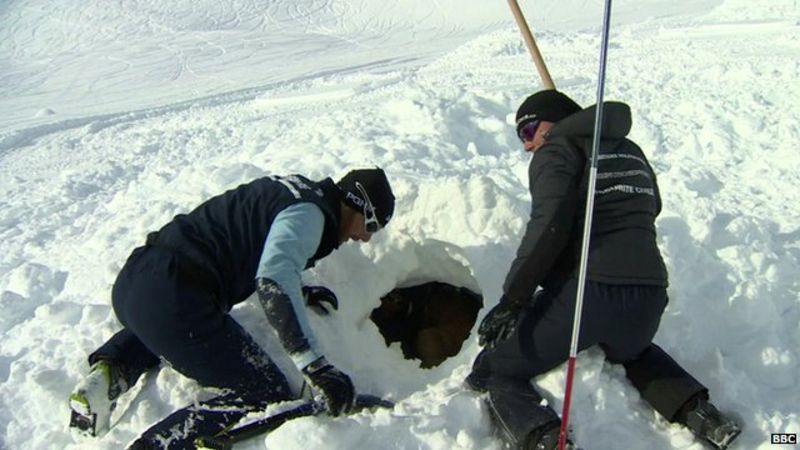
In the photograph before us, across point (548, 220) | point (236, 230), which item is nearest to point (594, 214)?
point (548, 220)

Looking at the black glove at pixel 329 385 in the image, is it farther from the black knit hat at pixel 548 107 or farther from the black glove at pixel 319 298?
the black knit hat at pixel 548 107

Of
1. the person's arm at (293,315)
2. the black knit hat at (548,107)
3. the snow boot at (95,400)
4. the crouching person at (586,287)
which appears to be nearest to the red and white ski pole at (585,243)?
the crouching person at (586,287)

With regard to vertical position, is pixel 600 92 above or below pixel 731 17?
above

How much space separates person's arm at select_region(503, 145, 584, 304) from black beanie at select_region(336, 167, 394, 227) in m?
0.63

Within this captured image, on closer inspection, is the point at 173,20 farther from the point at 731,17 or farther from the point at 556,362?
the point at 556,362

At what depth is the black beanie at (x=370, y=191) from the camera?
8.96 feet

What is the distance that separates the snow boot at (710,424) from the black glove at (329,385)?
49.2 inches

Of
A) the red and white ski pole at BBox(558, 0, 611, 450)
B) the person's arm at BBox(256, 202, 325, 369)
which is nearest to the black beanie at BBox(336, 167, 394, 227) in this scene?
the person's arm at BBox(256, 202, 325, 369)

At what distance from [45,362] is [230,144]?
17.0 feet

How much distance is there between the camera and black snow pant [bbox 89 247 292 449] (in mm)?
2486

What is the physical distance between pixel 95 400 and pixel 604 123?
2244 mm

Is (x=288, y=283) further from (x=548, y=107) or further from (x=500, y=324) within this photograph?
(x=548, y=107)

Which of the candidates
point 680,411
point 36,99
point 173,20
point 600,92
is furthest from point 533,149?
point 173,20

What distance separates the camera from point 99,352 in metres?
2.84
